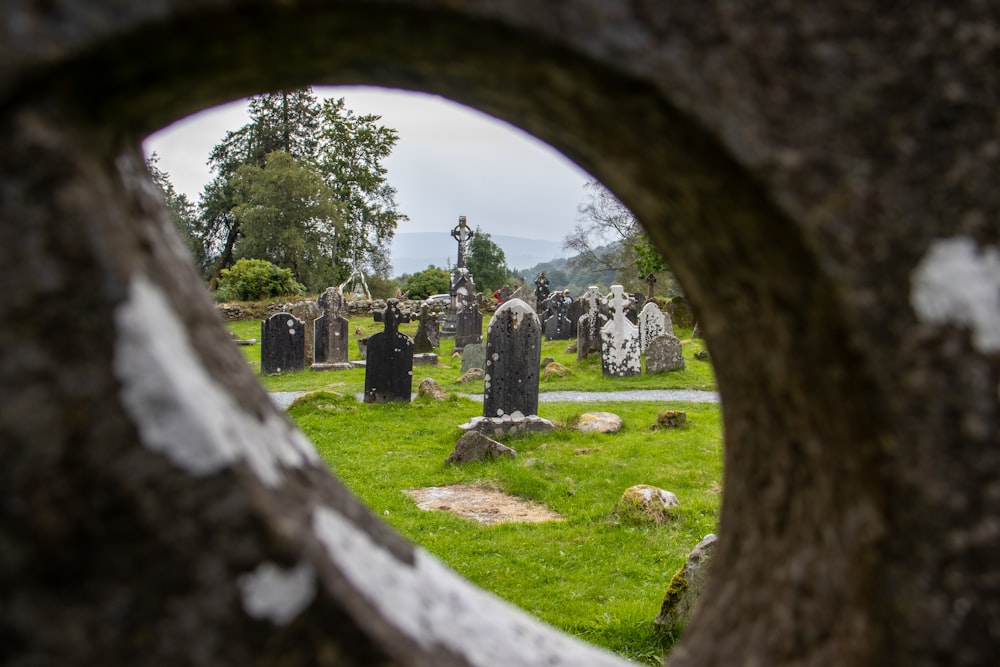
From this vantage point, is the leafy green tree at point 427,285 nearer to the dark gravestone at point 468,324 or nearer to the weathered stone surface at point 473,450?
the dark gravestone at point 468,324

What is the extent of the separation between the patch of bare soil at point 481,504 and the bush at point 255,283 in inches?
1052

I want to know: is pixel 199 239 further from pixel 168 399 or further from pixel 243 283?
pixel 168 399

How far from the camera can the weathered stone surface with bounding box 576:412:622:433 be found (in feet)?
34.3

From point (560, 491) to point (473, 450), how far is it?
1491 millimetres

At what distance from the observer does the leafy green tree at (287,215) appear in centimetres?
4097

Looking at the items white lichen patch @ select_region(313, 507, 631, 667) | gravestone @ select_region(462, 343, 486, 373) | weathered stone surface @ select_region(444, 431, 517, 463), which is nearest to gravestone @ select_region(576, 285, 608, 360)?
gravestone @ select_region(462, 343, 486, 373)

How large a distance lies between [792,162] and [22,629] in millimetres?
1065

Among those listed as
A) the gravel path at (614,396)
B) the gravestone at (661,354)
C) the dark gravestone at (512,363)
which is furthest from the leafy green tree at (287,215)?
the dark gravestone at (512,363)

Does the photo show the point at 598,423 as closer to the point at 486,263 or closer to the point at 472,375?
the point at 472,375

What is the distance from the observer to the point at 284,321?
16328 millimetres

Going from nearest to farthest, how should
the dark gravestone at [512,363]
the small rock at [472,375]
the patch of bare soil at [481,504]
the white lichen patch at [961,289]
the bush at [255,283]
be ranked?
the white lichen patch at [961,289]
the patch of bare soil at [481,504]
the dark gravestone at [512,363]
the small rock at [472,375]
the bush at [255,283]

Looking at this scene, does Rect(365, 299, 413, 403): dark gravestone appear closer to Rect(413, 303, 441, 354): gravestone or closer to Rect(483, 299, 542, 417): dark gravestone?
Rect(483, 299, 542, 417): dark gravestone

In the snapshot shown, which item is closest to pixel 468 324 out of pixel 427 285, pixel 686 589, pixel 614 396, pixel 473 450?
pixel 614 396

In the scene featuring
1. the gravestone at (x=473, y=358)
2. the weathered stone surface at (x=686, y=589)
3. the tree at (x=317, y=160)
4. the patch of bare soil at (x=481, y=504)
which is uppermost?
the tree at (x=317, y=160)
